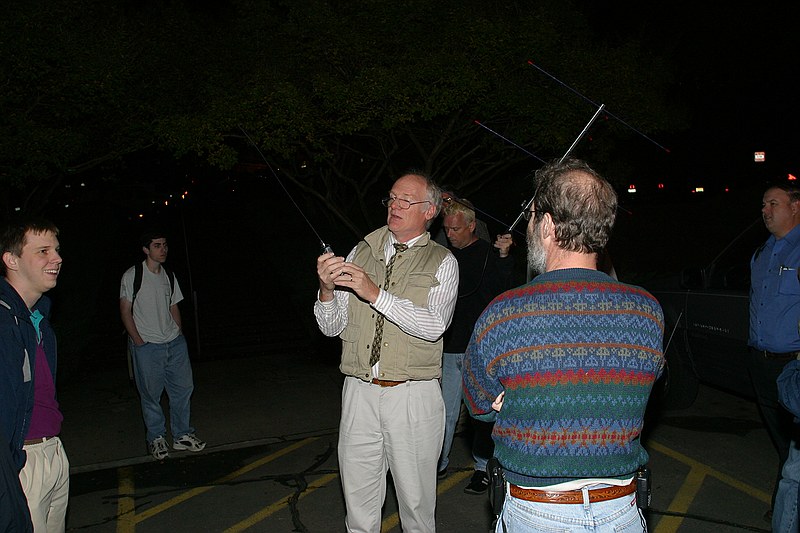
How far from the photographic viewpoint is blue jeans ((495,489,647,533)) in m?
2.19

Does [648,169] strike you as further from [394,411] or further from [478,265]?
[394,411]

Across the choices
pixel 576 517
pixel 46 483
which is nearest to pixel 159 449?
pixel 46 483

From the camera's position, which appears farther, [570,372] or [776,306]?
[776,306]

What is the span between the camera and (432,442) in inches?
148

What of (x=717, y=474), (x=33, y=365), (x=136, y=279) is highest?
(x=136, y=279)

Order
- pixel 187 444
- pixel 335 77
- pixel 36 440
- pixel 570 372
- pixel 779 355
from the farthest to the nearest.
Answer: pixel 335 77 < pixel 187 444 < pixel 779 355 < pixel 36 440 < pixel 570 372

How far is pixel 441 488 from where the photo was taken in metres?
5.62

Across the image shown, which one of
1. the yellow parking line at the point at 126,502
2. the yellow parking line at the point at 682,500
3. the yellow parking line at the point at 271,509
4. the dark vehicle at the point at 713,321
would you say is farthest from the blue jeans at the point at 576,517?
the dark vehicle at the point at 713,321

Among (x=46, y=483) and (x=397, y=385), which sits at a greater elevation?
(x=397, y=385)

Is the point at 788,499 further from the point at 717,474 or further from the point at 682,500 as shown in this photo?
the point at 717,474

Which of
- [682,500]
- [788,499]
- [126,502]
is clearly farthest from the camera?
[126,502]

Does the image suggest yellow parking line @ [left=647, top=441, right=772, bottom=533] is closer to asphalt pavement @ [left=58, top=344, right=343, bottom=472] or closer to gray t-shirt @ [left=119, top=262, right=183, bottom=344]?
asphalt pavement @ [left=58, top=344, right=343, bottom=472]

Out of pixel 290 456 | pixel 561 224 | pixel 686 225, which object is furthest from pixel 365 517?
pixel 686 225

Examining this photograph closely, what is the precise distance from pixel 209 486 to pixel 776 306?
4.53 m
